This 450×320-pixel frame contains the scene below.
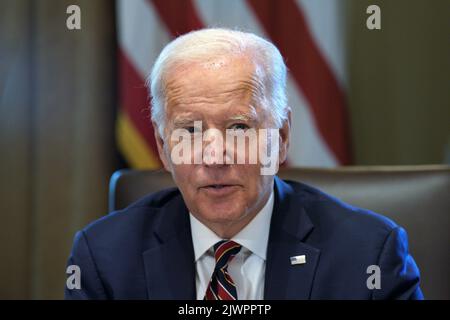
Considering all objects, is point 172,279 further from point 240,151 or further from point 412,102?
point 412,102

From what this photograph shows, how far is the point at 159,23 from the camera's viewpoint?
2342mm

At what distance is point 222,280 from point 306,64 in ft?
4.09

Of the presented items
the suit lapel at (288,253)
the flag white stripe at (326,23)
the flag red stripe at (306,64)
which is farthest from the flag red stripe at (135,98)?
the suit lapel at (288,253)

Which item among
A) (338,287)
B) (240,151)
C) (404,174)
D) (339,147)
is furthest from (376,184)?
(339,147)

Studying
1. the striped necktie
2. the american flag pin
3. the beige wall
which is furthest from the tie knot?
the beige wall

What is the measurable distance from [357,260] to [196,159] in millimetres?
413

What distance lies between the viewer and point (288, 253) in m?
1.33

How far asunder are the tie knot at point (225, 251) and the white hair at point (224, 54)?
10.9 inches

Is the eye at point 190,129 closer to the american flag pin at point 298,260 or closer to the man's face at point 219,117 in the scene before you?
the man's face at point 219,117

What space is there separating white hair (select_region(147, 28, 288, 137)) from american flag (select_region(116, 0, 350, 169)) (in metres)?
0.96

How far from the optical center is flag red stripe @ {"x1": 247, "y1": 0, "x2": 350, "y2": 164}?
7.64 ft

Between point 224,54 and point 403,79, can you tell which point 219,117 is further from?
point 403,79

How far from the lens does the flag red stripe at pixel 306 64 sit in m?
2.33

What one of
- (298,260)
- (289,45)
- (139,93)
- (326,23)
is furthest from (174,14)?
(298,260)
